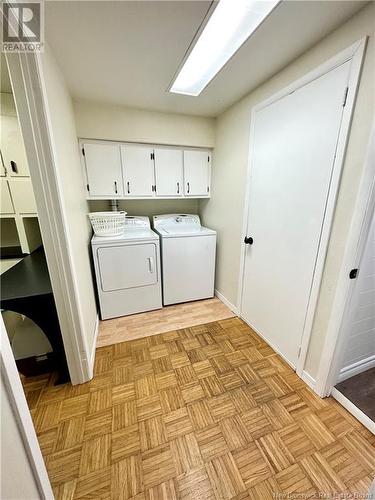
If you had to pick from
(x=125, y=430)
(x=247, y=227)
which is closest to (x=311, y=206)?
(x=247, y=227)

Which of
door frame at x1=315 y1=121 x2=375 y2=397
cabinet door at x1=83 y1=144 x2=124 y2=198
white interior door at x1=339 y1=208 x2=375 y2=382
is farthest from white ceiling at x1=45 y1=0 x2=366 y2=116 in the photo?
white interior door at x1=339 y1=208 x2=375 y2=382

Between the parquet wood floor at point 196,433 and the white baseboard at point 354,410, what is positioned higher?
the white baseboard at point 354,410

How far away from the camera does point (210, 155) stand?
2693 millimetres

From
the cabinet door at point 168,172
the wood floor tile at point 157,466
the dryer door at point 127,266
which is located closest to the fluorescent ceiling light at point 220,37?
the cabinet door at point 168,172

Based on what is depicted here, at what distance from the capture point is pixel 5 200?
2.14 meters

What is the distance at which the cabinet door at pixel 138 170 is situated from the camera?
7.82ft

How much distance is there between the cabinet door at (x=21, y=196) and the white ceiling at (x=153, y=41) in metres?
Answer: 1.07

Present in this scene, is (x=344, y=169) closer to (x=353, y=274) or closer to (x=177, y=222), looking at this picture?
(x=353, y=274)

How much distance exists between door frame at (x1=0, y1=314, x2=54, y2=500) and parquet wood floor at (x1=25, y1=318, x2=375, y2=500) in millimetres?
478

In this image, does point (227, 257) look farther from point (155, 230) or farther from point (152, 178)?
point (152, 178)

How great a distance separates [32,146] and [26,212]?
1.39m

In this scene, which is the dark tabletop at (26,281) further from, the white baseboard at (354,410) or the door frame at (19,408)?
the white baseboard at (354,410)

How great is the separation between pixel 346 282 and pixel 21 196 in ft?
9.77

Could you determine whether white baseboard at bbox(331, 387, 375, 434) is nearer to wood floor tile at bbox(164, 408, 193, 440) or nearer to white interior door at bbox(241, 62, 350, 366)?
white interior door at bbox(241, 62, 350, 366)
